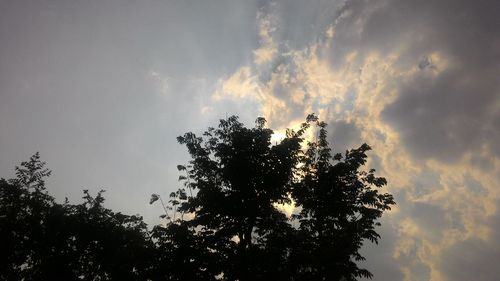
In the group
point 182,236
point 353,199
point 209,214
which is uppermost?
point 353,199

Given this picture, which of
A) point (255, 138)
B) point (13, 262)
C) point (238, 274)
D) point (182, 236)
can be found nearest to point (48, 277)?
point (13, 262)

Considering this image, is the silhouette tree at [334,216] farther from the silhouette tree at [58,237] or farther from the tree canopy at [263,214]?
the silhouette tree at [58,237]

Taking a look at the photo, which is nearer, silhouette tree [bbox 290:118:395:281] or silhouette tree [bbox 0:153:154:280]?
silhouette tree [bbox 290:118:395:281]

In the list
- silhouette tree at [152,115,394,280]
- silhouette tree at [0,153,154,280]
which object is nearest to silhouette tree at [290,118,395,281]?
silhouette tree at [152,115,394,280]

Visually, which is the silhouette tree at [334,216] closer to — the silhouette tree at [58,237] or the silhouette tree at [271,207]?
the silhouette tree at [271,207]

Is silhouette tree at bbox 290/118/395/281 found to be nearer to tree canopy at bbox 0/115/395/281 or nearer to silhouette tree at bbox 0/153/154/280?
tree canopy at bbox 0/115/395/281

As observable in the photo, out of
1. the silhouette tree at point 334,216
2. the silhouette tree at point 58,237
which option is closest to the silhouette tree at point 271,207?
the silhouette tree at point 334,216

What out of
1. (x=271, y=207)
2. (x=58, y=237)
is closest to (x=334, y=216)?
(x=271, y=207)

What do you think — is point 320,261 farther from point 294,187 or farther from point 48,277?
point 48,277

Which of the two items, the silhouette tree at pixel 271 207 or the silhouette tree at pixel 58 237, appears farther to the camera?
the silhouette tree at pixel 58 237

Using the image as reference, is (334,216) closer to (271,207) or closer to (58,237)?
(271,207)

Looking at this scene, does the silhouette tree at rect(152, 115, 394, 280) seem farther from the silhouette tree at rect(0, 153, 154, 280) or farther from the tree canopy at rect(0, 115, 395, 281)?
the silhouette tree at rect(0, 153, 154, 280)

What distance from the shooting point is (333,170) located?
23875 mm

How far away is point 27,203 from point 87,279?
10731mm
